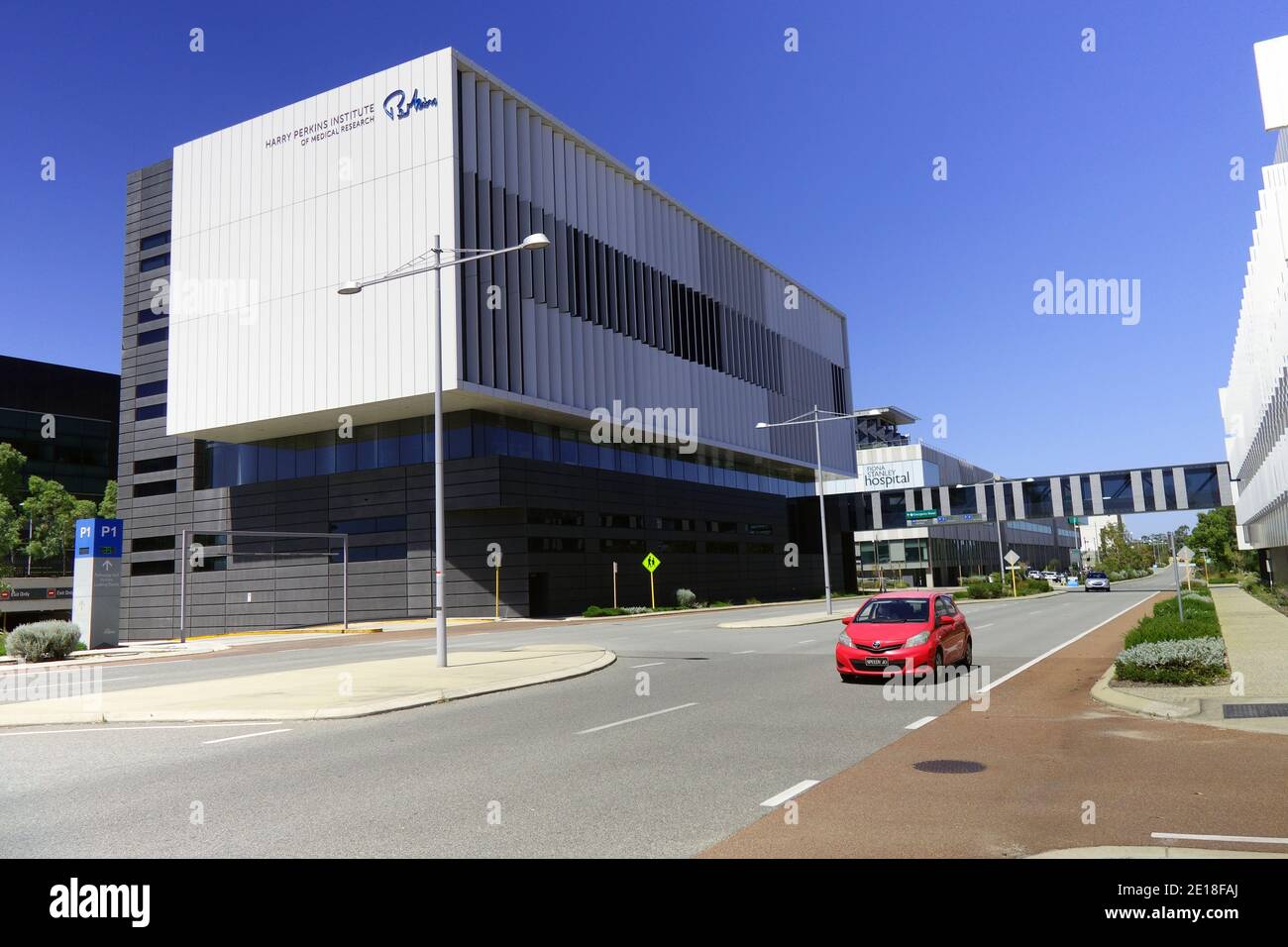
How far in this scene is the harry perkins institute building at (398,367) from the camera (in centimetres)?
4231

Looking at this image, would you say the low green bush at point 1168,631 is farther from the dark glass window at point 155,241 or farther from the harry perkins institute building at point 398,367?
the dark glass window at point 155,241

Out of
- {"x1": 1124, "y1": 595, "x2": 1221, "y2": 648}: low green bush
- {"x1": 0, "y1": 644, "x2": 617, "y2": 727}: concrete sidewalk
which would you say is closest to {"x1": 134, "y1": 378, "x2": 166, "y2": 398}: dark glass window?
{"x1": 0, "y1": 644, "x2": 617, "y2": 727}: concrete sidewalk

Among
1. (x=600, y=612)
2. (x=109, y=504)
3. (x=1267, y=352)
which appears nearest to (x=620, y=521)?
(x=600, y=612)

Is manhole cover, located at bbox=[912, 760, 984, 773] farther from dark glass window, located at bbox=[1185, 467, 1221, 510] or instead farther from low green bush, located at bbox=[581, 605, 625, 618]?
dark glass window, located at bbox=[1185, 467, 1221, 510]

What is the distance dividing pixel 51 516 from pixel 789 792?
8111 cm

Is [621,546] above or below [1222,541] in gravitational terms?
above

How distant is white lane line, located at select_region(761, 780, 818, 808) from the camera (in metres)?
6.89

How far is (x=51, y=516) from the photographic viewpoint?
7156cm

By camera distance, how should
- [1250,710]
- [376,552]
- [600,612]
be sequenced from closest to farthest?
[1250,710], [600,612], [376,552]
